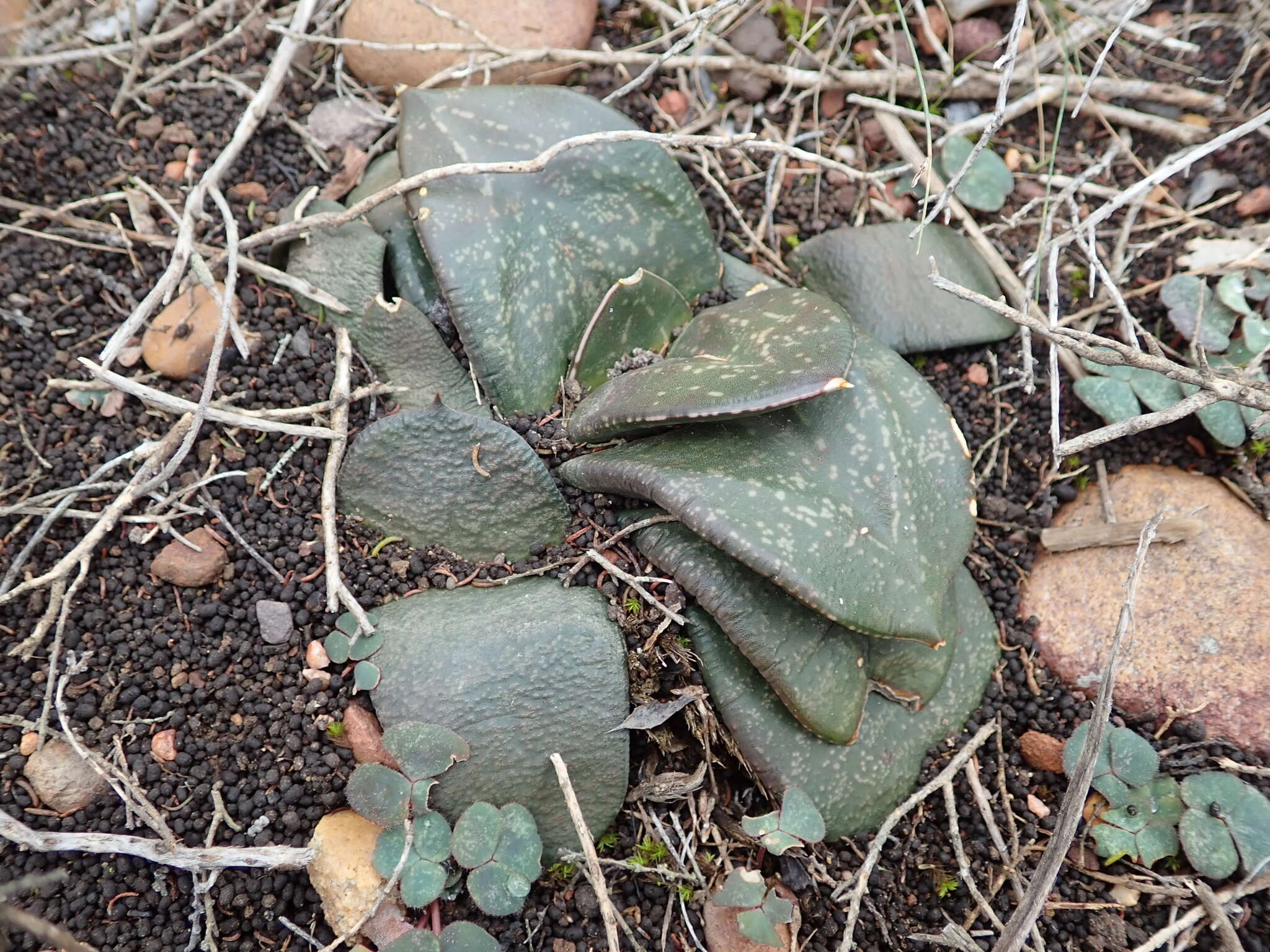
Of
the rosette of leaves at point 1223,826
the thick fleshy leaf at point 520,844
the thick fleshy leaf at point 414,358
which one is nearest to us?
the thick fleshy leaf at point 520,844

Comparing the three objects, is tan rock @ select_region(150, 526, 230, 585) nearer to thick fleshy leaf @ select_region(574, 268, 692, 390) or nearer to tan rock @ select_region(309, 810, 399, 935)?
tan rock @ select_region(309, 810, 399, 935)

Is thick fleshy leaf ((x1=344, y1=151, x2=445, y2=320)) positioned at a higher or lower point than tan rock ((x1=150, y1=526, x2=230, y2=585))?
higher

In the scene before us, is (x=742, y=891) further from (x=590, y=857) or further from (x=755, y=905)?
(x=590, y=857)

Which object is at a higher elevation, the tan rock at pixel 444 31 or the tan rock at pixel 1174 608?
the tan rock at pixel 444 31

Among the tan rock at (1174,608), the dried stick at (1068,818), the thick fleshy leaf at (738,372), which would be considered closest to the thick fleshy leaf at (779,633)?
the thick fleshy leaf at (738,372)

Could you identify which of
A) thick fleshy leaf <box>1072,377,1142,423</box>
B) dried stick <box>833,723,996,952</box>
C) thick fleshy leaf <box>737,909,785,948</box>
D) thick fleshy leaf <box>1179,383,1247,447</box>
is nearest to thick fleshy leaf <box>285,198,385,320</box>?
thick fleshy leaf <box>737,909,785,948</box>

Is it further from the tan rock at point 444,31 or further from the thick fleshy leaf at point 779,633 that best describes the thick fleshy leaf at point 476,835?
the tan rock at point 444,31
